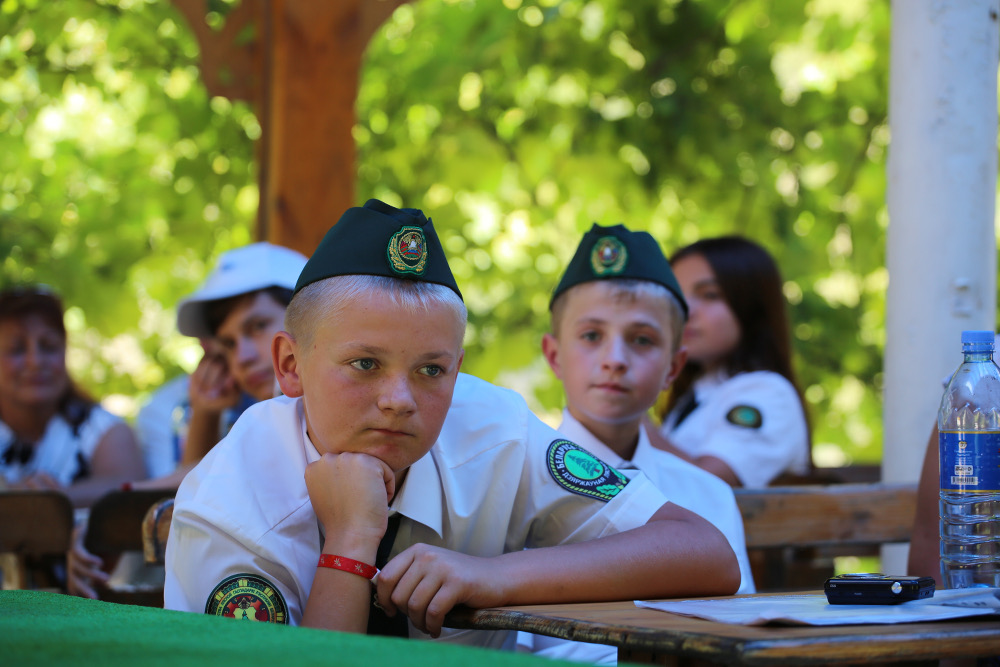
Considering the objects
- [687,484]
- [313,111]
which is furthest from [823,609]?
[313,111]

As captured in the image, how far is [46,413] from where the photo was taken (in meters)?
4.61

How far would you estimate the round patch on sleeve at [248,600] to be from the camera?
166 cm

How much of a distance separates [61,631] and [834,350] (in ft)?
15.5

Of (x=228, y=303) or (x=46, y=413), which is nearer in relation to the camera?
(x=228, y=303)

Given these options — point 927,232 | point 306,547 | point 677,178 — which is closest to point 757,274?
point 927,232

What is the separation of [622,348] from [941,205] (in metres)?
1.21

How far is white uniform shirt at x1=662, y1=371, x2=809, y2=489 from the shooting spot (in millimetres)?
3643

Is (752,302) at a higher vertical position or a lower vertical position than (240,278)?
higher

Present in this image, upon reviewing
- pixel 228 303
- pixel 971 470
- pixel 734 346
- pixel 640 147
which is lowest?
pixel 971 470

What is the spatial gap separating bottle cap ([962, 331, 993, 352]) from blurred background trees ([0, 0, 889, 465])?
335 cm

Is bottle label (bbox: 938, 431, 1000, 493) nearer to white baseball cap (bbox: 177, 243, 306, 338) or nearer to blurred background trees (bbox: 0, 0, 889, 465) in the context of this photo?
white baseball cap (bbox: 177, 243, 306, 338)

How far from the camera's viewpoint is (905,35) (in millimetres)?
3297

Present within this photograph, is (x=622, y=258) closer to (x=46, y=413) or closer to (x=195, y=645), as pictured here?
(x=195, y=645)

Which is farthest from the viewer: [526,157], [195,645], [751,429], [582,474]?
[526,157]
